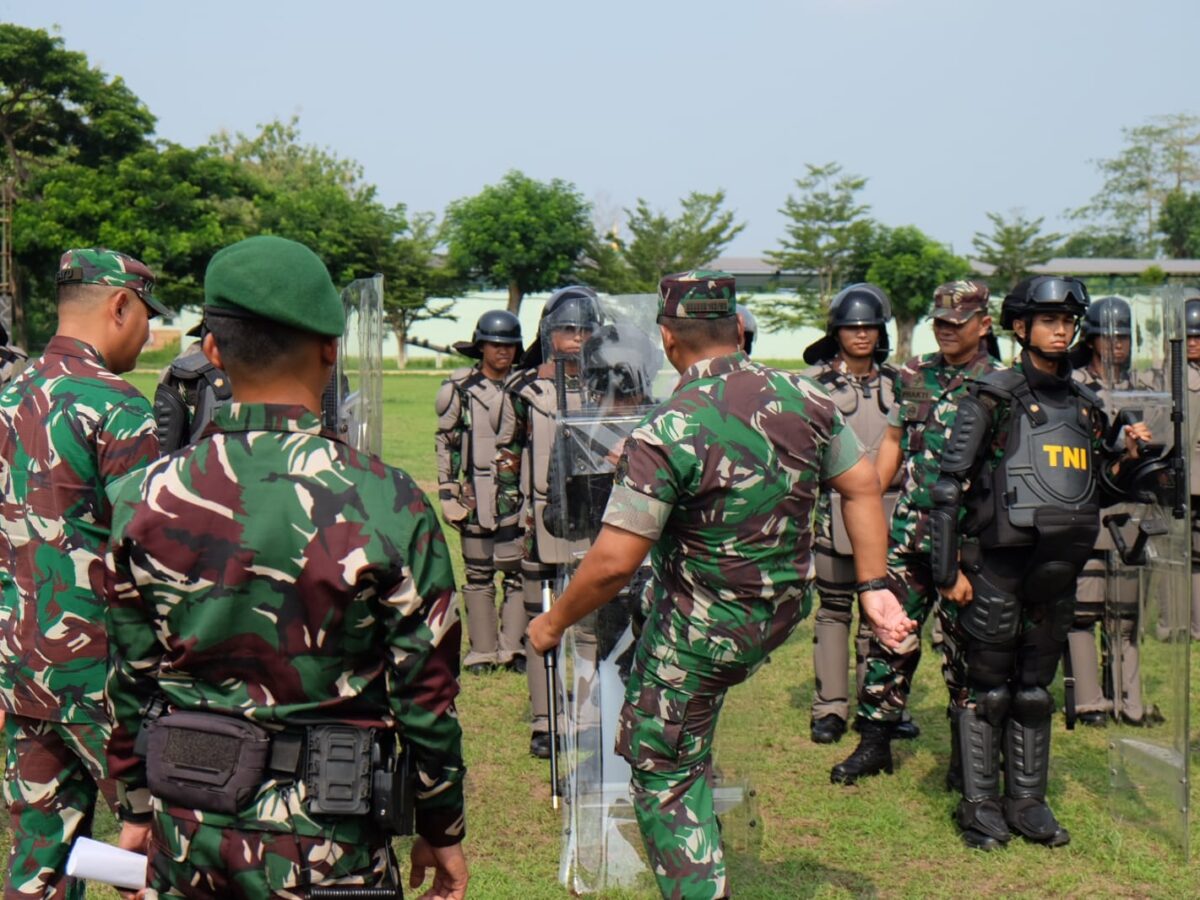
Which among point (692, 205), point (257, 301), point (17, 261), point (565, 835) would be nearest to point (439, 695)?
point (257, 301)

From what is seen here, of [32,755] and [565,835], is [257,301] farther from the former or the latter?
[565,835]

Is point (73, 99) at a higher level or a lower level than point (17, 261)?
higher

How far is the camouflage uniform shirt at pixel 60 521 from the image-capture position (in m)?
3.79

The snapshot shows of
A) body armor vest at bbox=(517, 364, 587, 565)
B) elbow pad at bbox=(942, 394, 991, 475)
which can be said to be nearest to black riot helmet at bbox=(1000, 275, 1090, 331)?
elbow pad at bbox=(942, 394, 991, 475)

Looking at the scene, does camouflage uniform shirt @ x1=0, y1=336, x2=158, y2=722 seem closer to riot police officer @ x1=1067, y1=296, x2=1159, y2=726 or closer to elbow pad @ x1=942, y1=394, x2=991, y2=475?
elbow pad @ x1=942, y1=394, x2=991, y2=475

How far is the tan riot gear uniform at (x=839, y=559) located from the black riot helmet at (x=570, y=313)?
1.88 metres

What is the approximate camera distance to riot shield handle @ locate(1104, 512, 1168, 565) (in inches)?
211

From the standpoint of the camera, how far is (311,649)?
243 cm

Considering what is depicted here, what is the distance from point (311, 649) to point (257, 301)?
27.3 inches

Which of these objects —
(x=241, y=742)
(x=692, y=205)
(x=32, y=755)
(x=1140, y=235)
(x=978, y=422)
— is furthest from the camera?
(x=1140, y=235)

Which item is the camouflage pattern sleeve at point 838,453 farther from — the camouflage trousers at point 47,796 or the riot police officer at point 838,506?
the riot police officer at point 838,506

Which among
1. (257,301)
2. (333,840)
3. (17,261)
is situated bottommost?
(333,840)

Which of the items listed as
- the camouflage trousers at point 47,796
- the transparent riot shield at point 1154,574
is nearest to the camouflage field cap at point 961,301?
the transparent riot shield at point 1154,574

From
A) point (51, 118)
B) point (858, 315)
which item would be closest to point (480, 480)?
point (858, 315)
